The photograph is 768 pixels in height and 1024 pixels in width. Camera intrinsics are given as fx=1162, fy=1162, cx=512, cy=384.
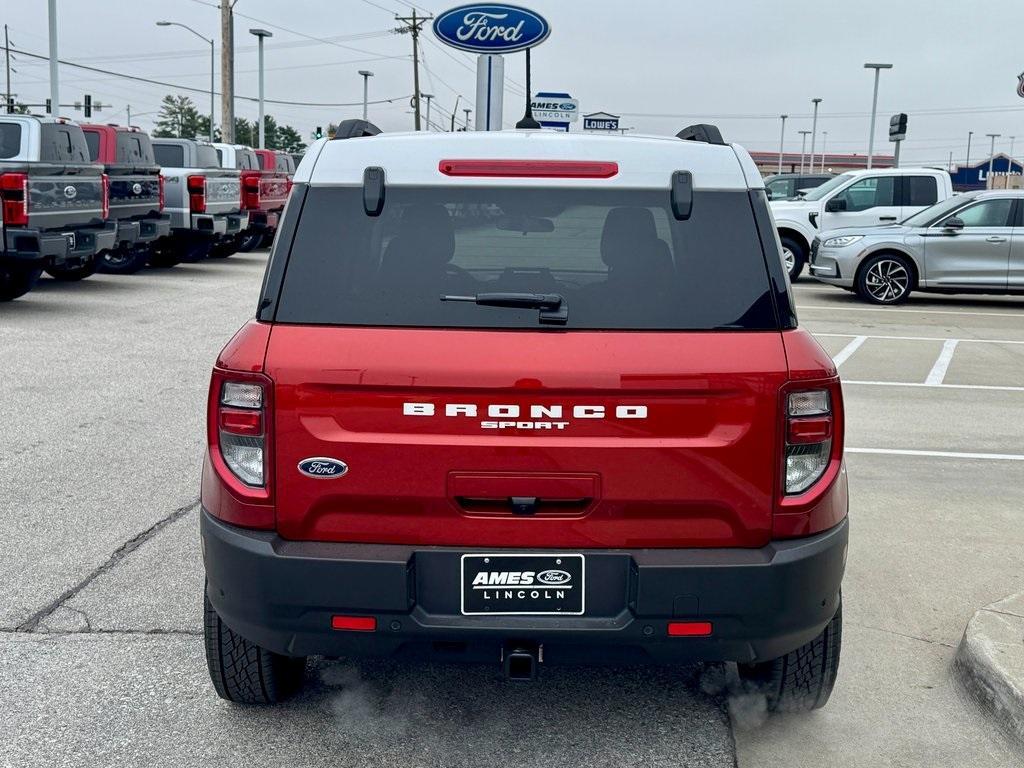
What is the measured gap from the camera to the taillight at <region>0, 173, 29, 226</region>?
12.3m

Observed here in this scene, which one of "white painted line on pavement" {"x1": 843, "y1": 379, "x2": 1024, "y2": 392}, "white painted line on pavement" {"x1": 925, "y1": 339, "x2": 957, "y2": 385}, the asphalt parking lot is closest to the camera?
the asphalt parking lot

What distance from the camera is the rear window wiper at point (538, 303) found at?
3027mm

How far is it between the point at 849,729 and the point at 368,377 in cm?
191

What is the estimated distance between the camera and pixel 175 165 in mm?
20062

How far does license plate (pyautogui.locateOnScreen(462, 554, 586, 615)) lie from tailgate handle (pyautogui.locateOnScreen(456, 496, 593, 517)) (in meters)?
0.11

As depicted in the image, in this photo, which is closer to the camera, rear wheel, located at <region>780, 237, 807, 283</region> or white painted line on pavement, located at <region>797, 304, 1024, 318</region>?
white painted line on pavement, located at <region>797, 304, 1024, 318</region>

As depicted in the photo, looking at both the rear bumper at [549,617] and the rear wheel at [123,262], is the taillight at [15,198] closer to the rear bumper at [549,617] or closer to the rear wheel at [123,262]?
the rear wheel at [123,262]

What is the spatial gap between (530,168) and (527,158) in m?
0.03

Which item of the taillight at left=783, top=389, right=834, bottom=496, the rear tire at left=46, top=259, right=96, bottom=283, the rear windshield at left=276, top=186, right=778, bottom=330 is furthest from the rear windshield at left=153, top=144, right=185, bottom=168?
the taillight at left=783, top=389, right=834, bottom=496

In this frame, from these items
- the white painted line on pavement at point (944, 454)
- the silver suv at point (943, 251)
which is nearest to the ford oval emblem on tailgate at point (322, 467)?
the white painted line on pavement at point (944, 454)

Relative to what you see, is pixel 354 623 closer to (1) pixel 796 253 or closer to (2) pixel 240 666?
(2) pixel 240 666

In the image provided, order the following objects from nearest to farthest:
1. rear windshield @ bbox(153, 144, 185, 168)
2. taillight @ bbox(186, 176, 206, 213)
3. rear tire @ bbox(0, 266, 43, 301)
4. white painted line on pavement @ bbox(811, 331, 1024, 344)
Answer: white painted line on pavement @ bbox(811, 331, 1024, 344), rear tire @ bbox(0, 266, 43, 301), taillight @ bbox(186, 176, 206, 213), rear windshield @ bbox(153, 144, 185, 168)

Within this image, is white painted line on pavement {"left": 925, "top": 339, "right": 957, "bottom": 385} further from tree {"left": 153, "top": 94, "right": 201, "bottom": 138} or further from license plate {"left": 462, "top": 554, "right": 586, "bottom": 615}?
tree {"left": 153, "top": 94, "right": 201, "bottom": 138}

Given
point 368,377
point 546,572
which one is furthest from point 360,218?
point 546,572
